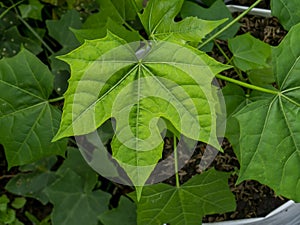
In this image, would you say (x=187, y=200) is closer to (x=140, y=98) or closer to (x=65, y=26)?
(x=140, y=98)

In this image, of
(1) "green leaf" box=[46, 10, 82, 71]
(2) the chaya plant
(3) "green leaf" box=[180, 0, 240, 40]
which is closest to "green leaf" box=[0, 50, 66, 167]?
(2) the chaya plant

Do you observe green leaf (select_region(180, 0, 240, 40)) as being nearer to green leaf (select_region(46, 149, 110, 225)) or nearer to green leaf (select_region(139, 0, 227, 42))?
green leaf (select_region(139, 0, 227, 42))

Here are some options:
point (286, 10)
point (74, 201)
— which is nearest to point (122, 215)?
point (74, 201)

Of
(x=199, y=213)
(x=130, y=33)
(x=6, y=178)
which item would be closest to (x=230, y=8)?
(x=130, y=33)

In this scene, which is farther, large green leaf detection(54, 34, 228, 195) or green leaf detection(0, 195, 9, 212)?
green leaf detection(0, 195, 9, 212)

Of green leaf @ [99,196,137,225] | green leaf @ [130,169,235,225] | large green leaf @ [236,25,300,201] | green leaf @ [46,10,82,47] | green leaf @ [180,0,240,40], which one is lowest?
green leaf @ [99,196,137,225]

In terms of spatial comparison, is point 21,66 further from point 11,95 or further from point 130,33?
point 130,33

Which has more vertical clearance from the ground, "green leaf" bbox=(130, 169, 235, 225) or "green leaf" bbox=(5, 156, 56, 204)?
"green leaf" bbox=(130, 169, 235, 225)

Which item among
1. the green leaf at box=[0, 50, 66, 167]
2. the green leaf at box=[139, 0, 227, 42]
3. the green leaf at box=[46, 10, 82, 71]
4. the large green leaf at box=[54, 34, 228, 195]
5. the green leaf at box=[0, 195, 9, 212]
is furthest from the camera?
the green leaf at box=[0, 195, 9, 212]
